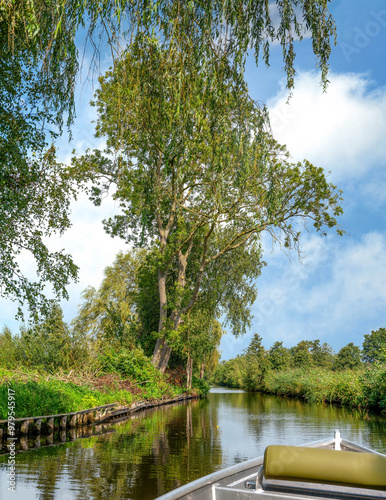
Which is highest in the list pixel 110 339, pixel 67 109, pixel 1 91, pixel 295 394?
pixel 1 91

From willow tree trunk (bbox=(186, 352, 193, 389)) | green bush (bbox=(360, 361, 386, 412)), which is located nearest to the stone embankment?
green bush (bbox=(360, 361, 386, 412))

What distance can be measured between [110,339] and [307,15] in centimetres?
2236

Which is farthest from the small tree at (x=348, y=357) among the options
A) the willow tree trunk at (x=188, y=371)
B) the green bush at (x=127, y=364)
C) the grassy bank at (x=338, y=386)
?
the green bush at (x=127, y=364)

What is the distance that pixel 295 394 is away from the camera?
1325 inches

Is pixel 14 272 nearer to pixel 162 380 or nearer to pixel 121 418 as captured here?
pixel 121 418

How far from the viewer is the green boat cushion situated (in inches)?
132

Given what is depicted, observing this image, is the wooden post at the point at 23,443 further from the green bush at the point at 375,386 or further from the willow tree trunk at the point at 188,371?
the willow tree trunk at the point at 188,371

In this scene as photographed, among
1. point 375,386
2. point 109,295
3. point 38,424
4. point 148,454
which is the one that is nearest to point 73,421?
point 38,424

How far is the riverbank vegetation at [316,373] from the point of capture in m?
20.9

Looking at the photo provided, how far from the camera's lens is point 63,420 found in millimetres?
12211

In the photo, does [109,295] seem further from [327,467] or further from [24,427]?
[327,467]

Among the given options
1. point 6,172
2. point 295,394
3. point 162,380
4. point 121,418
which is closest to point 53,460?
point 6,172

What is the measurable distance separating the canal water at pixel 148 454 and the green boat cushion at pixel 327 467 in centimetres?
299

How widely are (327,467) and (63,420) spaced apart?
1038cm
